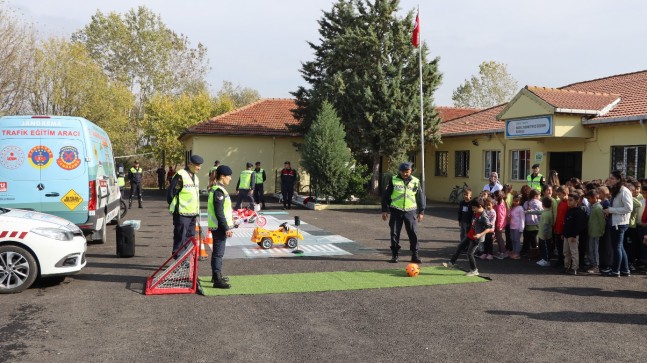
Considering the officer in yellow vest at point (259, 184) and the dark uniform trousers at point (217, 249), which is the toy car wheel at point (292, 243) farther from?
the officer in yellow vest at point (259, 184)

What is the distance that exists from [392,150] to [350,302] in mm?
19644

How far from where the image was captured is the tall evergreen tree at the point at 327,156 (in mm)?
22812

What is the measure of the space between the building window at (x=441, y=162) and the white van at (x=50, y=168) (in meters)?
21.3

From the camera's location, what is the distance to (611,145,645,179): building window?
677 inches

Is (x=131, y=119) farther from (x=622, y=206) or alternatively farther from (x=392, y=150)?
(x=622, y=206)

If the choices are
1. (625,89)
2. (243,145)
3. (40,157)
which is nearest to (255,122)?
(243,145)

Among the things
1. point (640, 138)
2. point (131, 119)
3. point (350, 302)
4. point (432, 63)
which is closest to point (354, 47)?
point (432, 63)

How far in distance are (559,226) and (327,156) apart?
1361 centimetres

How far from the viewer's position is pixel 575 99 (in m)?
19.5

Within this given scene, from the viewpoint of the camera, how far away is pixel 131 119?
5241 centimetres

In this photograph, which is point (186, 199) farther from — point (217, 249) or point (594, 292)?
point (594, 292)

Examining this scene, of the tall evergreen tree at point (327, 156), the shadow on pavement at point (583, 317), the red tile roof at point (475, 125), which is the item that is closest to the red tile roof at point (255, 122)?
the red tile roof at point (475, 125)

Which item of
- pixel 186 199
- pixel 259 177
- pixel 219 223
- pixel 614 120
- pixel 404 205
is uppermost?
pixel 614 120

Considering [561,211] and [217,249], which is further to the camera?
[561,211]
